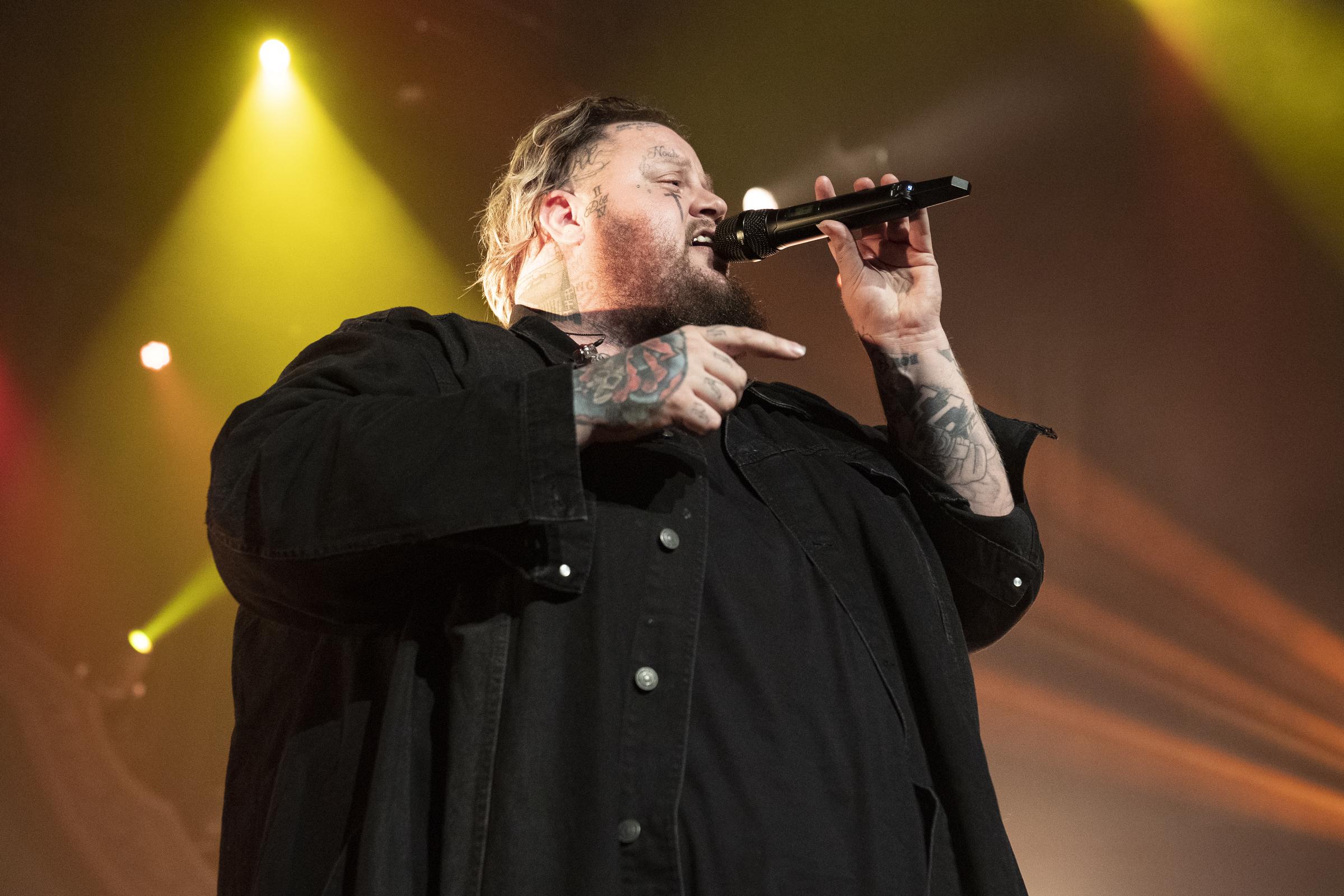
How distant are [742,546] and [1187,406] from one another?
1.77 metres

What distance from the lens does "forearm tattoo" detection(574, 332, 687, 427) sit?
0.99m

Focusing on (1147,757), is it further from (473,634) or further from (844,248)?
(473,634)

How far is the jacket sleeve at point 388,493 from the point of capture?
95 centimetres

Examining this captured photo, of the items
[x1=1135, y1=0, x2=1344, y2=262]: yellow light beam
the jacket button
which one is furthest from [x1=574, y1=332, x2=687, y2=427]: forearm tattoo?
[x1=1135, y1=0, x2=1344, y2=262]: yellow light beam

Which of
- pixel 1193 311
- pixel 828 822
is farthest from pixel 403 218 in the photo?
pixel 828 822

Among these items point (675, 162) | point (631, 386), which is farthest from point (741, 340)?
point (675, 162)

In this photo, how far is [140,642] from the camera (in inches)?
103

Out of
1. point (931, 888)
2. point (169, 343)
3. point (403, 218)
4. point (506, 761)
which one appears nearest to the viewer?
point (506, 761)

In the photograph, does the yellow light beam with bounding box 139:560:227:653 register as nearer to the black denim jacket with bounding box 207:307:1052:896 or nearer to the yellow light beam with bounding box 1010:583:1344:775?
the black denim jacket with bounding box 207:307:1052:896

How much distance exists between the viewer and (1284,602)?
7.86ft

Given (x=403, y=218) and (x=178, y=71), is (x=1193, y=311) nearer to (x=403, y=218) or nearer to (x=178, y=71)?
(x=403, y=218)

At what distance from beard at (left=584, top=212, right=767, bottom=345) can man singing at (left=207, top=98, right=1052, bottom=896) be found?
241mm

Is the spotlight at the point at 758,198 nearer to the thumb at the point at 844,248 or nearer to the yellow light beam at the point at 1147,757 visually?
the yellow light beam at the point at 1147,757

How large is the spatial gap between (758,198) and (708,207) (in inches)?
61.0
